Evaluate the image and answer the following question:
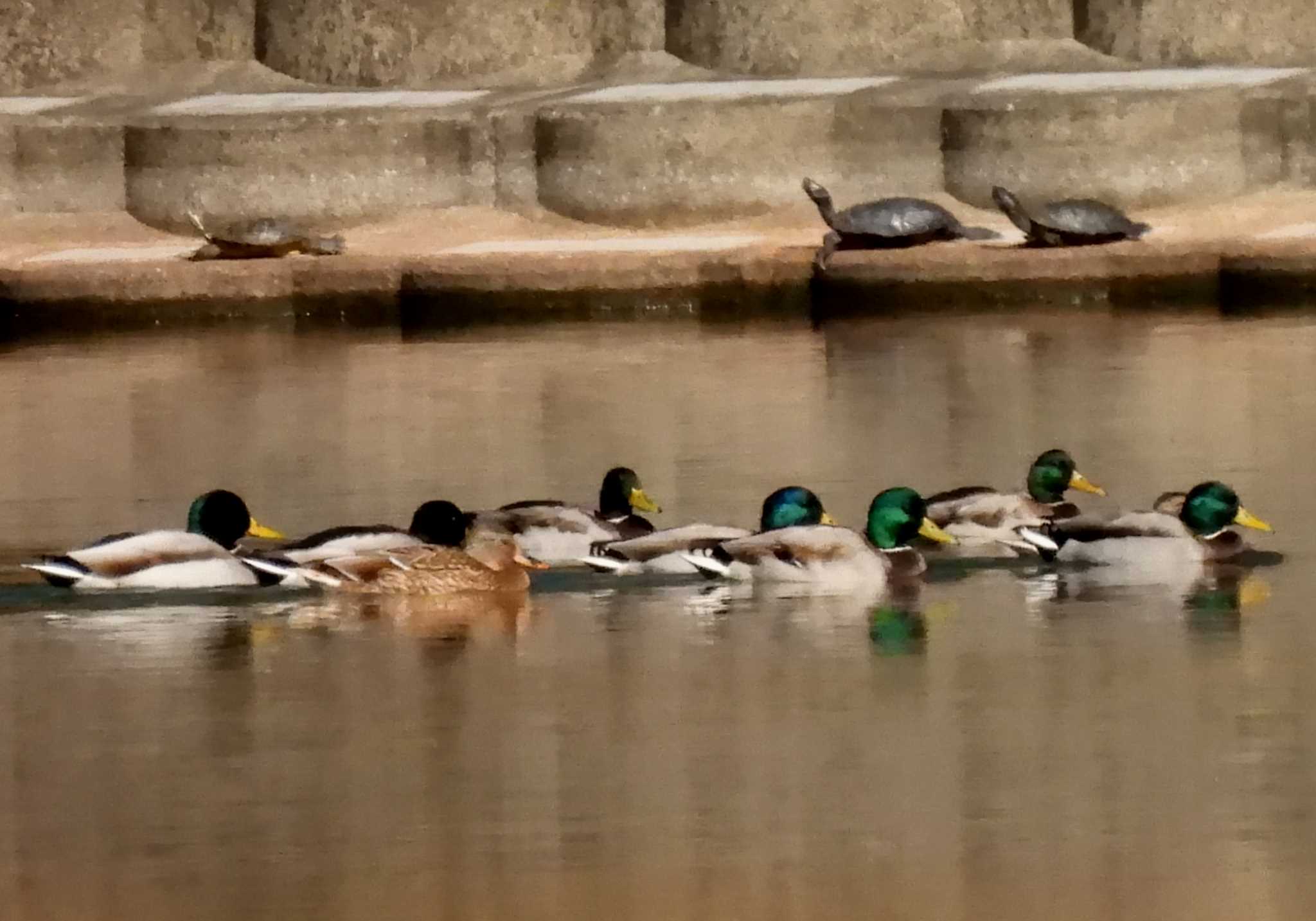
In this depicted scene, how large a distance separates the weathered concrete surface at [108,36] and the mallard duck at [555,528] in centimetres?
1033

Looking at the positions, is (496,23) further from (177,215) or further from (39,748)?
(39,748)

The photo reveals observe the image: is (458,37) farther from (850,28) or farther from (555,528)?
(555,528)

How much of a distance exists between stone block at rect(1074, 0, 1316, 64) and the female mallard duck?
31.0 feet

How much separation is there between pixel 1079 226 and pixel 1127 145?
1487 mm

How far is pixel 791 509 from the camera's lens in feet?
26.0

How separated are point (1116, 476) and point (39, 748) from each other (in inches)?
160

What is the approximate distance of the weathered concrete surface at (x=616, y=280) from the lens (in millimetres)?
14094

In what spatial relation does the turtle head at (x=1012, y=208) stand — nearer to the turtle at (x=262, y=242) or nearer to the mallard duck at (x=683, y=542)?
the turtle at (x=262, y=242)

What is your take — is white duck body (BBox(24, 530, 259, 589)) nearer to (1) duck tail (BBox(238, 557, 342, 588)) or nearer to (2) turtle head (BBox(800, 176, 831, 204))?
(1) duck tail (BBox(238, 557, 342, 588))

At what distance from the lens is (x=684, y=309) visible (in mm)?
14141

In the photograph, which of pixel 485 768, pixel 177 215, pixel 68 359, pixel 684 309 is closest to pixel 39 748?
pixel 485 768

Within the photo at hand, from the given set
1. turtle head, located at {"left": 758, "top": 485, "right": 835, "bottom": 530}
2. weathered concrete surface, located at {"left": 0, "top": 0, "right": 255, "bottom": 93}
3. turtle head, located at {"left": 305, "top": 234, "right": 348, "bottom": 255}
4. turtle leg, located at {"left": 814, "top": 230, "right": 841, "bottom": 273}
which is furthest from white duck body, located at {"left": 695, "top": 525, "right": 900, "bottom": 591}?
weathered concrete surface, located at {"left": 0, "top": 0, "right": 255, "bottom": 93}

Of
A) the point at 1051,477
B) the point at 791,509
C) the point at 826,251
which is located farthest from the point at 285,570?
the point at 826,251

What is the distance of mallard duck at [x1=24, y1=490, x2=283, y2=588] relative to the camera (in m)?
7.67
